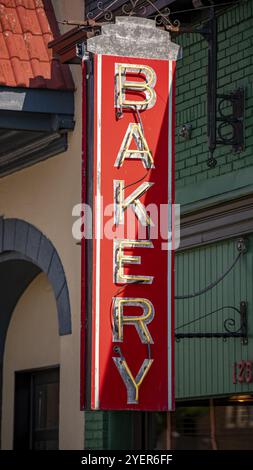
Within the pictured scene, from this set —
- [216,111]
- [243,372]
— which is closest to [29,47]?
[216,111]

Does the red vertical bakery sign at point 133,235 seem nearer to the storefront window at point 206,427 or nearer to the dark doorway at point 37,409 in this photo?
the storefront window at point 206,427

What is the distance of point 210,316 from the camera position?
13453 mm

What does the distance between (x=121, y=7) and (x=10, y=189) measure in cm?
387

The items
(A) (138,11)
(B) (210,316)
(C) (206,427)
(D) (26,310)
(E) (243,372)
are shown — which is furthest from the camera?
(D) (26,310)

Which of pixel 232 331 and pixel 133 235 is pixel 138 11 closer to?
pixel 133 235

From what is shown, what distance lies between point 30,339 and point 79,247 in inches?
119

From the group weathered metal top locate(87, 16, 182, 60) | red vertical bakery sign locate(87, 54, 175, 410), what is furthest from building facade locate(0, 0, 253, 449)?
red vertical bakery sign locate(87, 54, 175, 410)

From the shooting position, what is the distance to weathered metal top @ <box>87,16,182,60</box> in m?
12.6

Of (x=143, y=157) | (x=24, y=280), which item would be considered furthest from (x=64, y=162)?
(x=143, y=157)

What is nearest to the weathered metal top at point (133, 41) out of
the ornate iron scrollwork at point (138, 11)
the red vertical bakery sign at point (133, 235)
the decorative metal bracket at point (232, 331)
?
the red vertical bakery sign at point (133, 235)

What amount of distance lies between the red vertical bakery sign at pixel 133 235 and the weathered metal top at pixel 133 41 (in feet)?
0.24

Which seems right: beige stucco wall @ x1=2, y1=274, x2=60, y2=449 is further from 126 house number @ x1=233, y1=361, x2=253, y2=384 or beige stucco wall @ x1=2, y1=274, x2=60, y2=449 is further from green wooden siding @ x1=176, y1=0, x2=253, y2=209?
126 house number @ x1=233, y1=361, x2=253, y2=384

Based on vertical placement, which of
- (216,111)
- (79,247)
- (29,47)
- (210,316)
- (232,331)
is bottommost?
(232,331)
